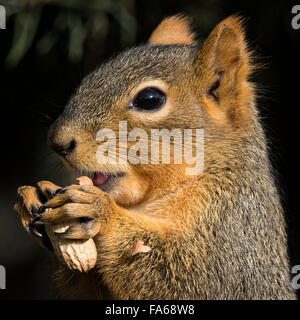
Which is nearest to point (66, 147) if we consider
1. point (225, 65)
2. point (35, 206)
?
point (35, 206)

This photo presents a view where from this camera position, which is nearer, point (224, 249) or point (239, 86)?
point (224, 249)

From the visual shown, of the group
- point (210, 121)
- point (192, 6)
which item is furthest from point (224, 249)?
point (192, 6)

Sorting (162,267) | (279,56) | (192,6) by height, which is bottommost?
(162,267)

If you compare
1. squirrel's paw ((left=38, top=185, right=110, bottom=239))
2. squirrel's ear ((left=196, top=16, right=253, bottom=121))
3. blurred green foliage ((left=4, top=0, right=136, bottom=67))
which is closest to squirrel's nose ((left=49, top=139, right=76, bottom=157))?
squirrel's paw ((left=38, top=185, right=110, bottom=239))

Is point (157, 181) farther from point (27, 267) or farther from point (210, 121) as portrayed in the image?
point (27, 267)

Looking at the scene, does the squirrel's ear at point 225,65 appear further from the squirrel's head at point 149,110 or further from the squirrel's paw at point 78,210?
the squirrel's paw at point 78,210

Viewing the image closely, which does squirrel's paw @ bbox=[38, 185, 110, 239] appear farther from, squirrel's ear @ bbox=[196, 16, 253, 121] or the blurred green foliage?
the blurred green foliage
